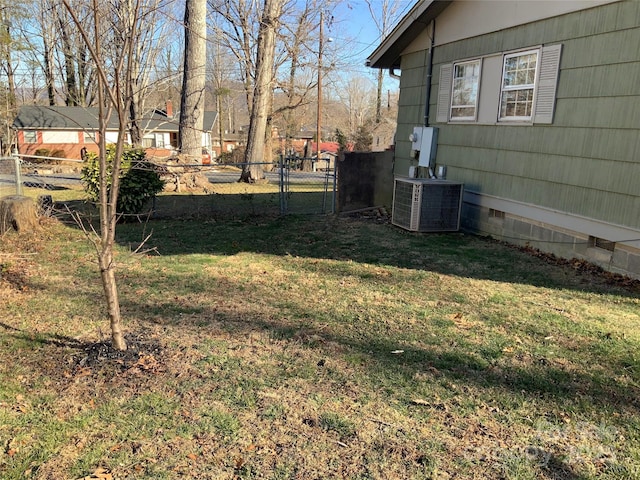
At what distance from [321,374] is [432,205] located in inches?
214

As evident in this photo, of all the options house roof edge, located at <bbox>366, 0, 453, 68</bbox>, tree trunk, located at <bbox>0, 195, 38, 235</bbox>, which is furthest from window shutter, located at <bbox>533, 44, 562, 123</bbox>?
tree trunk, located at <bbox>0, 195, 38, 235</bbox>

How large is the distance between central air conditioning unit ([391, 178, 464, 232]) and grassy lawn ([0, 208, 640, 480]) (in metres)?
2.37

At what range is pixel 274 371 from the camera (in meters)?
3.35

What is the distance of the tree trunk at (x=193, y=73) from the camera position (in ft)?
45.8

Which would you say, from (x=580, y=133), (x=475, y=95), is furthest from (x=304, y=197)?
(x=580, y=133)

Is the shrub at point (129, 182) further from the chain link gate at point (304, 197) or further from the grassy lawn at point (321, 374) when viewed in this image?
the grassy lawn at point (321, 374)

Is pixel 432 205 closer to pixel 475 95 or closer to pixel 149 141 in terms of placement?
pixel 475 95

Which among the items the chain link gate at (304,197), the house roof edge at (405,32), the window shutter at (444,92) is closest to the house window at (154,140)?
the chain link gate at (304,197)

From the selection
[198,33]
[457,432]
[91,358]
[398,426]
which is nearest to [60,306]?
[91,358]

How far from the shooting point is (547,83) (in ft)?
21.8

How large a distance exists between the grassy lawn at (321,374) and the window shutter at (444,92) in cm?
402

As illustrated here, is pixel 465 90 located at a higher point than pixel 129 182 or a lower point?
higher

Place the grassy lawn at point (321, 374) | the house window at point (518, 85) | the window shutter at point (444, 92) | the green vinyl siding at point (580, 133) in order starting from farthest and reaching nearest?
1. the window shutter at point (444, 92)
2. the house window at point (518, 85)
3. the green vinyl siding at point (580, 133)
4. the grassy lawn at point (321, 374)

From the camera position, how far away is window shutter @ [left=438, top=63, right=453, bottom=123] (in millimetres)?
8898
